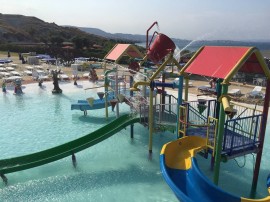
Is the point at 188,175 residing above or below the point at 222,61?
below

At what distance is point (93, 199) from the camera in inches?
357

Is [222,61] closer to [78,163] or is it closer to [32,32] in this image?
[78,163]

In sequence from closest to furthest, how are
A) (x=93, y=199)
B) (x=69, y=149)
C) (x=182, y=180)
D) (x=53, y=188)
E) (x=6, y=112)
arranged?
(x=182, y=180) < (x=93, y=199) < (x=53, y=188) < (x=69, y=149) < (x=6, y=112)

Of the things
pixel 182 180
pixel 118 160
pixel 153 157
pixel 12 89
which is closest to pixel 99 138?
pixel 118 160

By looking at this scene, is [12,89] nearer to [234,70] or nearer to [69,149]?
[69,149]

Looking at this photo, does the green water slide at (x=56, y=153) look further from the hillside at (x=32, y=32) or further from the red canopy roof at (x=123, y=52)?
the hillside at (x=32, y=32)

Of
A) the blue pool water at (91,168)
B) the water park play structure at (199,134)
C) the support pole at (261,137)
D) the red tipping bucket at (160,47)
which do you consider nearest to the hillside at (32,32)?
the blue pool water at (91,168)

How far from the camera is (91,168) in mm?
11102

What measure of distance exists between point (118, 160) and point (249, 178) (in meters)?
5.23

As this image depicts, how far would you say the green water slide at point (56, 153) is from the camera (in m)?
10.1

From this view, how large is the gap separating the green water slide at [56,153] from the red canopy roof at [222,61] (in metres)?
4.51

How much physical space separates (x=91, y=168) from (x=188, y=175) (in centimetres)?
437

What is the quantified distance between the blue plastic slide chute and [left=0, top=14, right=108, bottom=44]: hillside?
5454 centimetres

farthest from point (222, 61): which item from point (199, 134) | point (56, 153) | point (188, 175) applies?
point (56, 153)
